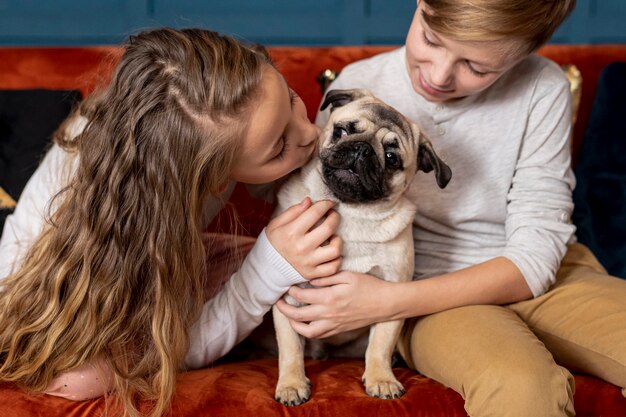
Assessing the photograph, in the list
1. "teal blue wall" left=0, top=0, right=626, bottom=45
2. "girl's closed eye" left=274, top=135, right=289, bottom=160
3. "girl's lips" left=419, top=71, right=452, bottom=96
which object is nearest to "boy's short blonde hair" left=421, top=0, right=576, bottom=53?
"girl's lips" left=419, top=71, right=452, bottom=96

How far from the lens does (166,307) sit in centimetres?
136

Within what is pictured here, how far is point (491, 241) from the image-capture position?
66.2 inches

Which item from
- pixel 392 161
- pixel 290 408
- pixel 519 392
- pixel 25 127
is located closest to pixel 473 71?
pixel 392 161

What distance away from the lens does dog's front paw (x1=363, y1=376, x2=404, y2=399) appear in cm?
138

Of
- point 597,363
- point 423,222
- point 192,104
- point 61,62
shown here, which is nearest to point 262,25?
point 61,62

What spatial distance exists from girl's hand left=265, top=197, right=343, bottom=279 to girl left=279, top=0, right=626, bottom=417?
1.7 inches

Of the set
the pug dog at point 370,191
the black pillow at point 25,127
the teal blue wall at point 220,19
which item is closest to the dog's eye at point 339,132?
the pug dog at point 370,191

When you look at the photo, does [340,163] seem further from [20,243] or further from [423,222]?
[20,243]

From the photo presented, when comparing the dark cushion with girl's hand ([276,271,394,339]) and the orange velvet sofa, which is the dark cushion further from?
girl's hand ([276,271,394,339])

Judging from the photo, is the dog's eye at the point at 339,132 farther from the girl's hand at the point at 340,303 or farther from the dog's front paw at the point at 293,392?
the dog's front paw at the point at 293,392

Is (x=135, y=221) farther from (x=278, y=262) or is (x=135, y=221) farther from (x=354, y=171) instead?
(x=354, y=171)

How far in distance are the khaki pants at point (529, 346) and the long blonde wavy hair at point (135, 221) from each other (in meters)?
0.47

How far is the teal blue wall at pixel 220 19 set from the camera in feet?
8.07

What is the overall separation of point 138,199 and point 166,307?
20 centimetres
